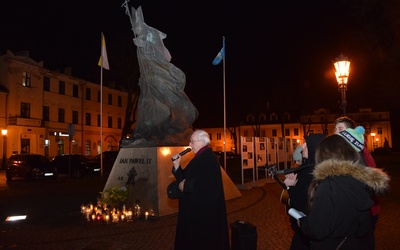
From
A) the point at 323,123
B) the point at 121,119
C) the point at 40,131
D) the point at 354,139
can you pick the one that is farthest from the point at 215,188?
the point at 323,123

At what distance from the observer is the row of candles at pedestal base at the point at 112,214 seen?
8609 millimetres

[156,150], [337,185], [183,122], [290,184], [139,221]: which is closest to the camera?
[337,185]

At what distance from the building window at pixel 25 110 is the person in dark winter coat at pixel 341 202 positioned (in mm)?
38981

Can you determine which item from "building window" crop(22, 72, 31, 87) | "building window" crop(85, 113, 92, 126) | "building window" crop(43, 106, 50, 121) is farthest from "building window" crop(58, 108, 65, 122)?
"building window" crop(22, 72, 31, 87)

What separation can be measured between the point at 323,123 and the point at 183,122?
6831cm

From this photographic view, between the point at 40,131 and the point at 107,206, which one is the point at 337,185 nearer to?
the point at 107,206

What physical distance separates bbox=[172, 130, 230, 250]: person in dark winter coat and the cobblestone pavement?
2.59 metres

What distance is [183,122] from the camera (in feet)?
34.4

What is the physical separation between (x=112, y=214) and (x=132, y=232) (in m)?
1.24

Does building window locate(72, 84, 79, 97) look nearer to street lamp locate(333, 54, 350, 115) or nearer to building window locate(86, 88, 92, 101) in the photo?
building window locate(86, 88, 92, 101)

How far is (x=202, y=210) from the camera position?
4.02m

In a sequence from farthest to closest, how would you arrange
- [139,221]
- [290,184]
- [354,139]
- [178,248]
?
[139,221], [178,248], [290,184], [354,139]

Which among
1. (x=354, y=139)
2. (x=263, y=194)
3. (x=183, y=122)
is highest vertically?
(x=183, y=122)

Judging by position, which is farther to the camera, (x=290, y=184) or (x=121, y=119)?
(x=121, y=119)
